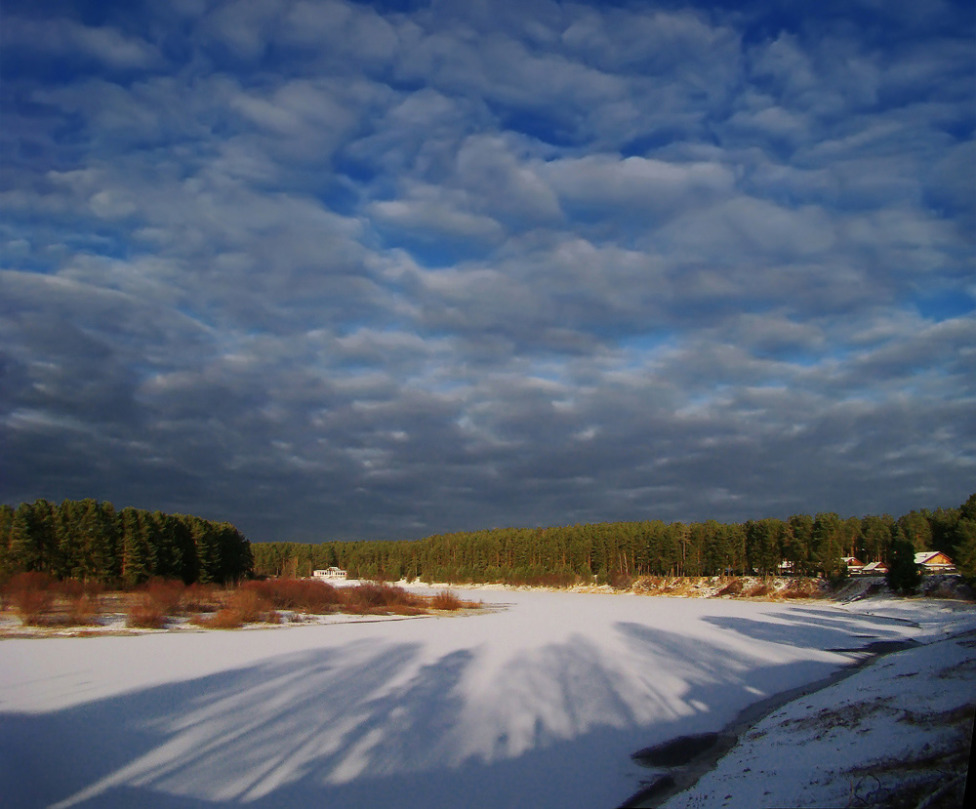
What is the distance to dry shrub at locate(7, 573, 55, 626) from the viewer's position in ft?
142

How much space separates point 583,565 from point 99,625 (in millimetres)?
106938

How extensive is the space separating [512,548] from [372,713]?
480 feet

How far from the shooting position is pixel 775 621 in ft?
165

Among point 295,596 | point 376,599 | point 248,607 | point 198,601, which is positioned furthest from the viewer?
point 376,599

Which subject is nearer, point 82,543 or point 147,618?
point 147,618

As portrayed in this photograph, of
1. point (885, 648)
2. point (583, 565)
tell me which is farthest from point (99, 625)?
point (583, 565)

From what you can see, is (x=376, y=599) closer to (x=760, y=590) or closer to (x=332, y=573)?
(x=760, y=590)

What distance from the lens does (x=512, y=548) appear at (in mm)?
163375

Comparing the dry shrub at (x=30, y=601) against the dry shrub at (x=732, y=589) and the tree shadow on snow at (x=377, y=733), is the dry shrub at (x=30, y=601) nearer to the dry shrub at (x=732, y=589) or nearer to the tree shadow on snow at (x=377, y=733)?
the tree shadow on snow at (x=377, y=733)

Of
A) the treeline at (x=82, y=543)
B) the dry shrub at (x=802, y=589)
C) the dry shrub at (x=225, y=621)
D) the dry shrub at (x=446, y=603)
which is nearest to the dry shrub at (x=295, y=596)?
the dry shrub at (x=225, y=621)

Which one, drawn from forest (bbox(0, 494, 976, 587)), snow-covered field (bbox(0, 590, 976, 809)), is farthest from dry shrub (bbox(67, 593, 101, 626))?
forest (bbox(0, 494, 976, 587))

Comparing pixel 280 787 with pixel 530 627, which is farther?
pixel 530 627

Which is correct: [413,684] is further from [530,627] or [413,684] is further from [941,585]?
[941,585]

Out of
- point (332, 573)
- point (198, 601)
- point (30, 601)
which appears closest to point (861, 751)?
point (30, 601)
